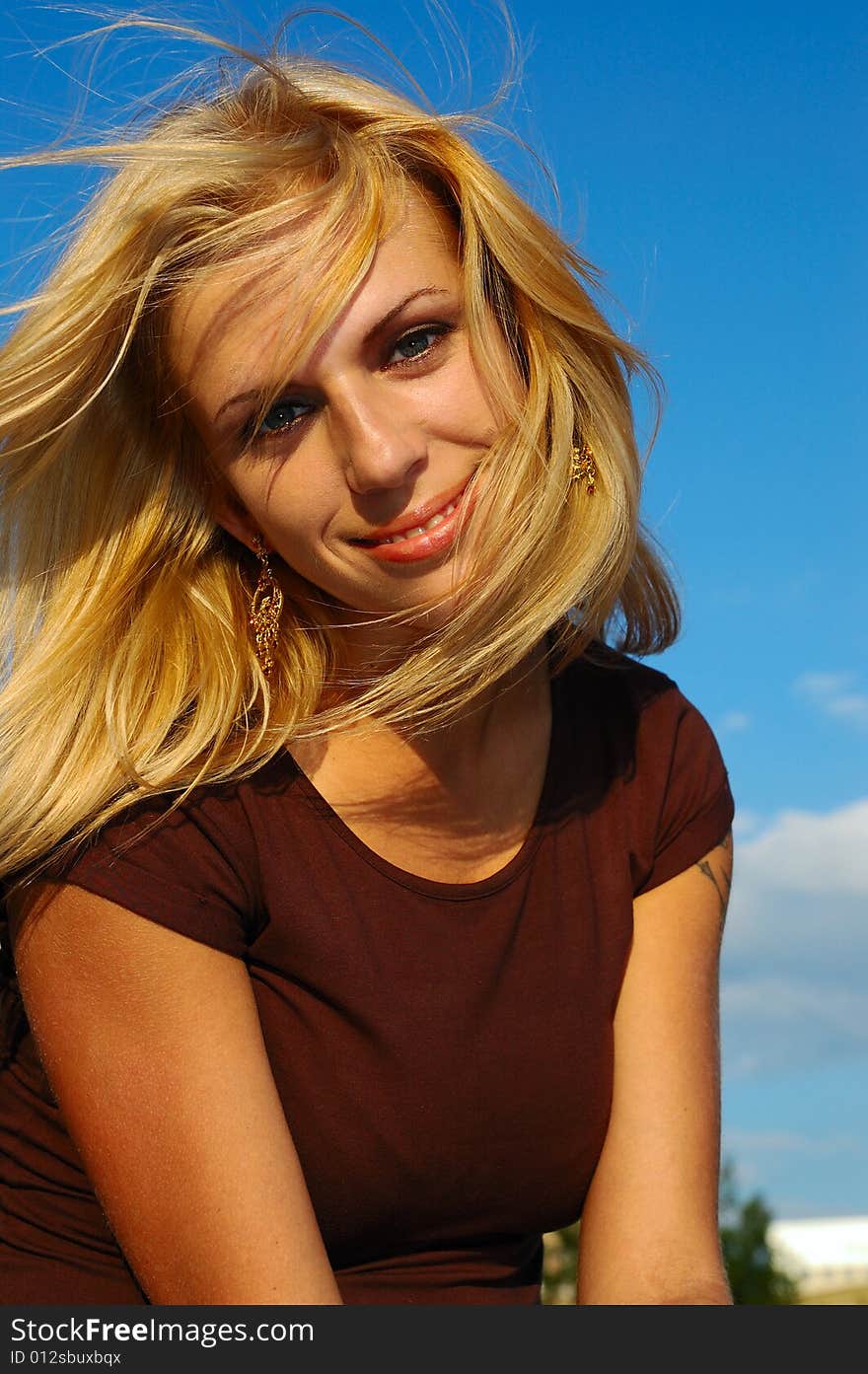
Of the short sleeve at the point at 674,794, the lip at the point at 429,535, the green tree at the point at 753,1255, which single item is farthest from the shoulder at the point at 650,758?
the green tree at the point at 753,1255

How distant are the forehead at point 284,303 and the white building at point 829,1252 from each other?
111 ft

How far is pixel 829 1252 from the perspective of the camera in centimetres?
3512

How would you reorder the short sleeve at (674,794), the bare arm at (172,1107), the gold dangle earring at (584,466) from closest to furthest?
the bare arm at (172,1107), the gold dangle earring at (584,466), the short sleeve at (674,794)

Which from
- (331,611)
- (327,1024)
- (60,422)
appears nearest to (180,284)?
(60,422)

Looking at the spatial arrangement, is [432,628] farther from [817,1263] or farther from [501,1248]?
[817,1263]

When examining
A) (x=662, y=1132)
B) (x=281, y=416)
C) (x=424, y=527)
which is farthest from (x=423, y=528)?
(x=662, y=1132)

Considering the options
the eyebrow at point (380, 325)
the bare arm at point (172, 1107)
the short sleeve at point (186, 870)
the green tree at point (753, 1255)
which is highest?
Result: the green tree at point (753, 1255)

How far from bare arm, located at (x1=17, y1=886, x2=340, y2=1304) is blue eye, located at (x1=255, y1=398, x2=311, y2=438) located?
1001 millimetres

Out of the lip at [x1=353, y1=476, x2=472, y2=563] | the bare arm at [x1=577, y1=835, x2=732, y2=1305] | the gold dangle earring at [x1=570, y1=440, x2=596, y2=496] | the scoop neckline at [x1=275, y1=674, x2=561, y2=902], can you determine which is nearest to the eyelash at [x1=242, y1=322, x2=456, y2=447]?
the lip at [x1=353, y1=476, x2=472, y2=563]

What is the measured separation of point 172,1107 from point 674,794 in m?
1.43

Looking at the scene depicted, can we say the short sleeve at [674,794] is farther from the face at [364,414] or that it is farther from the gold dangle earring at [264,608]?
the gold dangle earring at [264,608]

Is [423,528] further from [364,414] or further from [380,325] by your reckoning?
[380,325]

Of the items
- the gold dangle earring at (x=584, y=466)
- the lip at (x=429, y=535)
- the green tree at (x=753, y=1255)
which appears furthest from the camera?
the green tree at (x=753, y=1255)

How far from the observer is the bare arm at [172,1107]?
8.87ft
